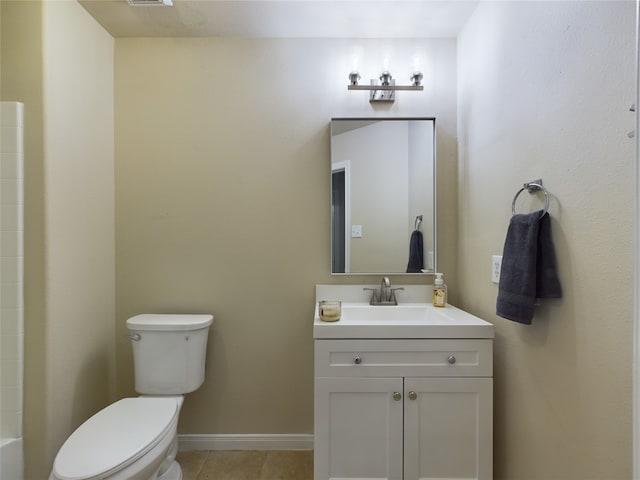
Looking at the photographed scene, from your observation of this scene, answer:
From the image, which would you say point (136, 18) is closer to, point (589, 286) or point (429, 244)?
point (429, 244)

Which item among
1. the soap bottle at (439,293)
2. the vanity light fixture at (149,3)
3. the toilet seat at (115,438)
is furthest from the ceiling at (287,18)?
the toilet seat at (115,438)

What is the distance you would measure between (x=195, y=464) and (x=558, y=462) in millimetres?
1611

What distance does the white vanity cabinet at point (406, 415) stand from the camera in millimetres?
1181

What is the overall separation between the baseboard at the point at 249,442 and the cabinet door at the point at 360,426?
506 millimetres

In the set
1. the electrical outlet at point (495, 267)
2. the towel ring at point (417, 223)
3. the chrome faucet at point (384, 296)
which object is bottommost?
the chrome faucet at point (384, 296)

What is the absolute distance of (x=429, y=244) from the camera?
164cm

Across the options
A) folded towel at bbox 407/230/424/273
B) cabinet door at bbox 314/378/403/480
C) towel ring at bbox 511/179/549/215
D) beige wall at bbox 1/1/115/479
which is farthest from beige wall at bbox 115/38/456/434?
towel ring at bbox 511/179/549/215

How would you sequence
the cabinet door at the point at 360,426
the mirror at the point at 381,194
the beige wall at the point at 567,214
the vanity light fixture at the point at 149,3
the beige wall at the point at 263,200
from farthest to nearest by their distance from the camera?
the mirror at the point at 381,194 → the vanity light fixture at the point at 149,3 → the cabinet door at the point at 360,426 → the beige wall at the point at 263,200 → the beige wall at the point at 567,214

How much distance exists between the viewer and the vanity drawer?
1.19 meters

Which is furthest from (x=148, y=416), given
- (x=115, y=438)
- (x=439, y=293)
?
(x=439, y=293)

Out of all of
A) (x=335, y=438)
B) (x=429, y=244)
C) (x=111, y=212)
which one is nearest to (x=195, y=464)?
(x=335, y=438)

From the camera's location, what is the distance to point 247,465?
1517 millimetres

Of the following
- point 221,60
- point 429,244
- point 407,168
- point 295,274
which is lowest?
point 295,274

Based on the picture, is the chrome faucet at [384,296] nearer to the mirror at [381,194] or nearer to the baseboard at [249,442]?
the mirror at [381,194]
